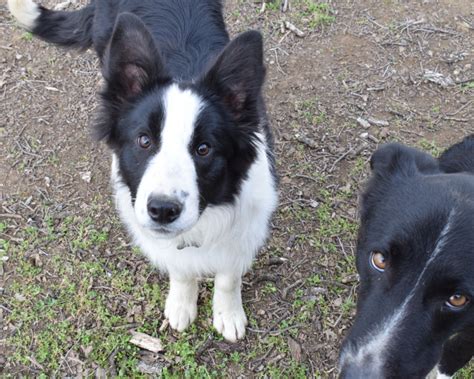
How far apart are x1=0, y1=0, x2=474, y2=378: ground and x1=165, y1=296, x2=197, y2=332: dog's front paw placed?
0.22 feet

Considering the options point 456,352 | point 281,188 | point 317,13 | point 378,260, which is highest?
point 378,260

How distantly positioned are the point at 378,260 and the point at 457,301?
373mm

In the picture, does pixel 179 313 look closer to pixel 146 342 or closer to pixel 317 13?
pixel 146 342

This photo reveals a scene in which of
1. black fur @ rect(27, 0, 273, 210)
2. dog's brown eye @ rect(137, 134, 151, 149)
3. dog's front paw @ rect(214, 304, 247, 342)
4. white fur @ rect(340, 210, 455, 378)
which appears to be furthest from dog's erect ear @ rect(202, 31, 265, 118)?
dog's front paw @ rect(214, 304, 247, 342)

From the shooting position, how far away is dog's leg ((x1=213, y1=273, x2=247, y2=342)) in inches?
134

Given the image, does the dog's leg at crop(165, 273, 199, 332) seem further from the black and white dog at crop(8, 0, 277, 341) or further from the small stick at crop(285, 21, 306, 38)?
the small stick at crop(285, 21, 306, 38)

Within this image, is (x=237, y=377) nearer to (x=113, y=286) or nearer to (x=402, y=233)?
(x=113, y=286)

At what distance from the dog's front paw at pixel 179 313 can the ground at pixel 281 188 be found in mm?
68

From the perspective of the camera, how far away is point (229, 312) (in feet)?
11.3

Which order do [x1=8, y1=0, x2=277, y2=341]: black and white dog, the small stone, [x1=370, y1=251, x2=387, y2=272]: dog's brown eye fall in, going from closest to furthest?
[x1=370, y1=251, x2=387, y2=272]: dog's brown eye
[x1=8, y1=0, x2=277, y2=341]: black and white dog
the small stone

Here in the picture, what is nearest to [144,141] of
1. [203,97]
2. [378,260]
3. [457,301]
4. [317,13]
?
[203,97]

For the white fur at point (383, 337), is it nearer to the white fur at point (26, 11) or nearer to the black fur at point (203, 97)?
the black fur at point (203, 97)

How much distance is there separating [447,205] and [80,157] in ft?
10.3

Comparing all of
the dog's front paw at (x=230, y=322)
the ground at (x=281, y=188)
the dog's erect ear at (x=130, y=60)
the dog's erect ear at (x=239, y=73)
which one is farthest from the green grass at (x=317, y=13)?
the dog's front paw at (x=230, y=322)
